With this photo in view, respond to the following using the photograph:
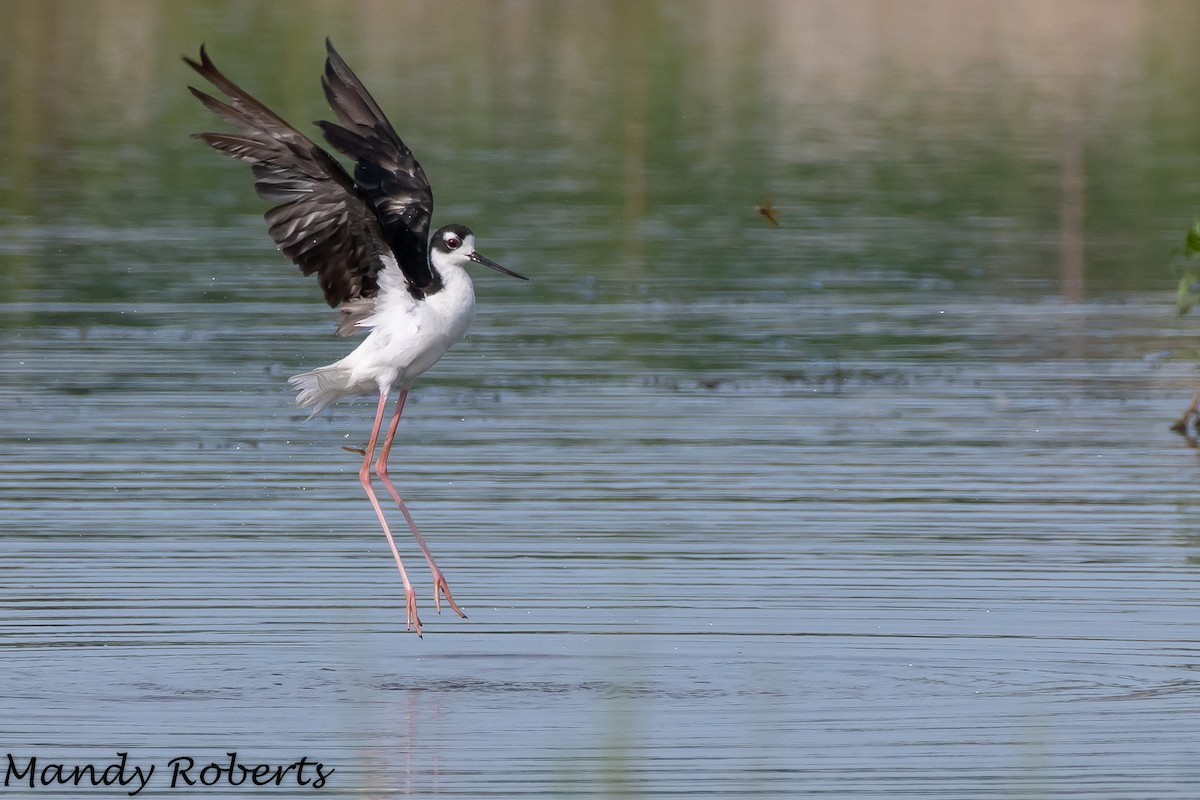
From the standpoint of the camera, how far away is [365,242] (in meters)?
11.1

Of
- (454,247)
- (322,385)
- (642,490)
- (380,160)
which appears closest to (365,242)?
(454,247)

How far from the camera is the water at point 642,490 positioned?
9000mm

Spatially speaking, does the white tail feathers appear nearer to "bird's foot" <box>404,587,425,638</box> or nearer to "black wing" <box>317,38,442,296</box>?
"black wing" <box>317,38,442,296</box>

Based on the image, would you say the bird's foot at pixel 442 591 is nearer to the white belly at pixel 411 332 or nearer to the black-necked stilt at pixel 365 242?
the black-necked stilt at pixel 365 242

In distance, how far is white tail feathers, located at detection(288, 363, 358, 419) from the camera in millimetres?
11469

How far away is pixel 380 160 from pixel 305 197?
1.27m

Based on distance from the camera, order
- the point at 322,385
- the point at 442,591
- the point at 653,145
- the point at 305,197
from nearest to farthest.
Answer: the point at 305,197, the point at 442,591, the point at 322,385, the point at 653,145

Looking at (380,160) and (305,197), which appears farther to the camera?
(380,160)

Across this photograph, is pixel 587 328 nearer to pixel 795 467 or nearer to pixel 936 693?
pixel 795 467

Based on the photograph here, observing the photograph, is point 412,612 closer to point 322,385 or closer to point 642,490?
point 322,385

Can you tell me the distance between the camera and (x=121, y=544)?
12102 millimetres

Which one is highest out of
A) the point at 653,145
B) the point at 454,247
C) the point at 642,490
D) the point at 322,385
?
the point at 454,247

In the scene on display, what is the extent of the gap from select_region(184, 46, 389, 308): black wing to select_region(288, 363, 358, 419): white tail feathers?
0.98ft

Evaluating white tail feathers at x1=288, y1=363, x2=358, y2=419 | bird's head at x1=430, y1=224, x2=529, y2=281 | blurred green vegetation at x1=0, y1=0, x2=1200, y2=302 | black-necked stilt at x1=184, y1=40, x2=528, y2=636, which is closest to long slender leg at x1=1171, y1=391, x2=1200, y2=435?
black-necked stilt at x1=184, y1=40, x2=528, y2=636
